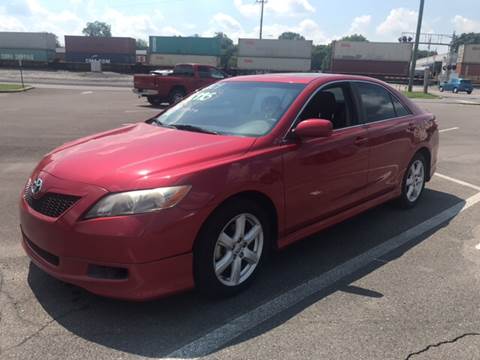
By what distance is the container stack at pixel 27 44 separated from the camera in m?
78.1

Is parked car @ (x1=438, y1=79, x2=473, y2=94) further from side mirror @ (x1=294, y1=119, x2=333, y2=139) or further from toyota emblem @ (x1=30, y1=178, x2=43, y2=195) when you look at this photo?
toyota emblem @ (x1=30, y1=178, x2=43, y2=195)

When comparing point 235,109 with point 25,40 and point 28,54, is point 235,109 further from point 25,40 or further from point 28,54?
point 25,40

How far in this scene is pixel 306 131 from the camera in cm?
379

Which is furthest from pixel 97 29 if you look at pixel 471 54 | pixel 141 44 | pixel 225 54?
pixel 471 54

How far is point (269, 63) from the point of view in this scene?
7394 centimetres

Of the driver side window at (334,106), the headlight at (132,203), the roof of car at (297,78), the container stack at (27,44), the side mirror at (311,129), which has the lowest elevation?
the headlight at (132,203)

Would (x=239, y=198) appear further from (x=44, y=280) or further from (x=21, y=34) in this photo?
(x=21, y=34)

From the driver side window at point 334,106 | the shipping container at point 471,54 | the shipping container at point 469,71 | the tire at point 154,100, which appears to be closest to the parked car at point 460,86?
the shipping container at point 469,71

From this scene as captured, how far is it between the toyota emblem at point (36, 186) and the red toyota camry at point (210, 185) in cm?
2

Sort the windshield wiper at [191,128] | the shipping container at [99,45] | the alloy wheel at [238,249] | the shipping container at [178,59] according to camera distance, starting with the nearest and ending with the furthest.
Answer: the alloy wheel at [238,249], the windshield wiper at [191,128], the shipping container at [178,59], the shipping container at [99,45]

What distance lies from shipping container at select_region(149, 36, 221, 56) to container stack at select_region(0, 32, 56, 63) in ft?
61.6

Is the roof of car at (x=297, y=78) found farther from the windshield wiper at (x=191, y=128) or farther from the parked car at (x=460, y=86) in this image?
the parked car at (x=460, y=86)

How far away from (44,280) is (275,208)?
1882mm

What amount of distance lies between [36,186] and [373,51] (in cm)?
7981
